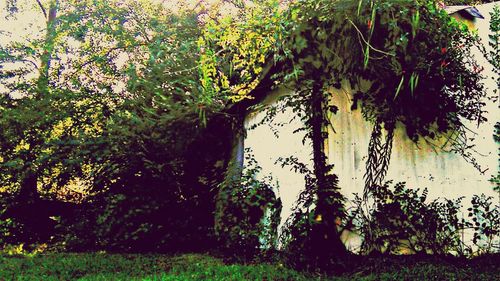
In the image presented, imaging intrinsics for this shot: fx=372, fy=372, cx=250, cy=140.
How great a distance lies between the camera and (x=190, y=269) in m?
4.88

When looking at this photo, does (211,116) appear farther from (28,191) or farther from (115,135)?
(28,191)

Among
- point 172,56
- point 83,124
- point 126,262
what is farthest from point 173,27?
point 126,262

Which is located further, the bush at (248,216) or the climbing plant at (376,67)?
the bush at (248,216)

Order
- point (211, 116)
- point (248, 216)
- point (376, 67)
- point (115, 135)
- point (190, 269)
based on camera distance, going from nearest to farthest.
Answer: point (376, 67) → point (190, 269) → point (248, 216) → point (115, 135) → point (211, 116)

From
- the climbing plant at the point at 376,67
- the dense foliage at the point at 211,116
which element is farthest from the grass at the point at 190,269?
the climbing plant at the point at 376,67

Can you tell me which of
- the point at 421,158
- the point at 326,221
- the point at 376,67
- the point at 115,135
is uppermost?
the point at 376,67

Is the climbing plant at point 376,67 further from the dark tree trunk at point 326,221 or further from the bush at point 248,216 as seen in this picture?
the bush at point 248,216

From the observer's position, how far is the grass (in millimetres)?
3729

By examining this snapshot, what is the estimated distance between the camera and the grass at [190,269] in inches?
147

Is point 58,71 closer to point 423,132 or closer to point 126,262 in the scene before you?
point 126,262

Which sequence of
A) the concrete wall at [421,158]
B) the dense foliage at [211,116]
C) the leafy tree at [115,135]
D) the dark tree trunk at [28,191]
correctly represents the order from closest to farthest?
the dense foliage at [211,116]
the concrete wall at [421,158]
the leafy tree at [115,135]
the dark tree trunk at [28,191]

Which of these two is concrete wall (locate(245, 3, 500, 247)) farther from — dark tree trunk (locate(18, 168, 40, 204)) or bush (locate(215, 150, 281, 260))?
dark tree trunk (locate(18, 168, 40, 204))

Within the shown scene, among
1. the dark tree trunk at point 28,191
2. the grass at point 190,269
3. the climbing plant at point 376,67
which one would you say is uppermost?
the climbing plant at point 376,67

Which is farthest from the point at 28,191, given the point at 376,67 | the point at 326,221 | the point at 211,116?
the point at 376,67
